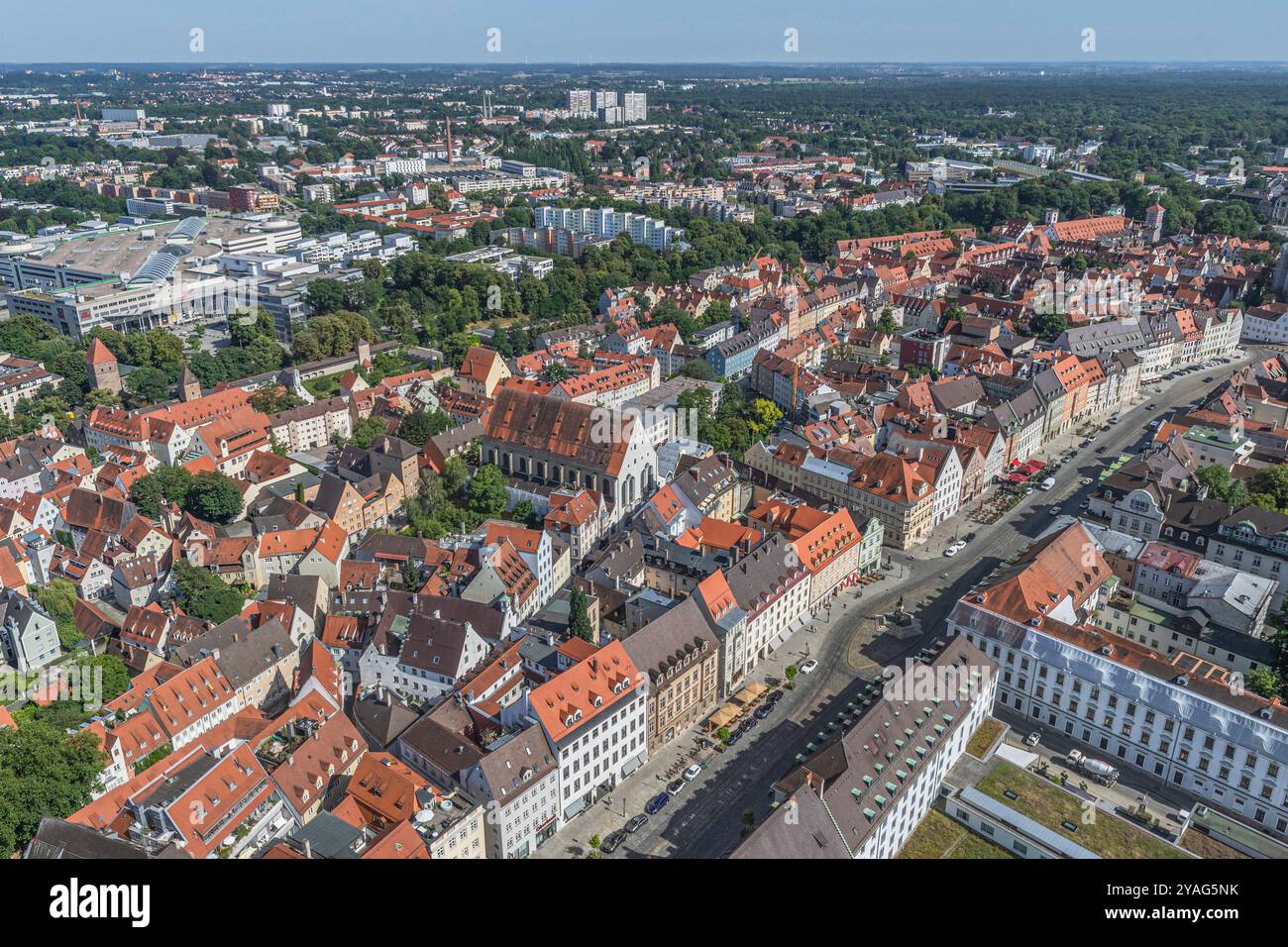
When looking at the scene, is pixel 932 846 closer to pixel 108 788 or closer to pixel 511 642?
pixel 511 642

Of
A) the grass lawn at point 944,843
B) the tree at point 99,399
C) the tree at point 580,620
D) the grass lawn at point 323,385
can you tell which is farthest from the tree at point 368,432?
the grass lawn at point 944,843

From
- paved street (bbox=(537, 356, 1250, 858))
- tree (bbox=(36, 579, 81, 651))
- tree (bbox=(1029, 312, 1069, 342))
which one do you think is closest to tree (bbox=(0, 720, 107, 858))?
tree (bbox=(36, 579, 81, 651))

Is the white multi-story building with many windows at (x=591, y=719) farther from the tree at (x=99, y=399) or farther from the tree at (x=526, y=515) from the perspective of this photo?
the tree at (x=99, y=399)

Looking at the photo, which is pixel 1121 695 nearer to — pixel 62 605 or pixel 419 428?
pixel 419 428

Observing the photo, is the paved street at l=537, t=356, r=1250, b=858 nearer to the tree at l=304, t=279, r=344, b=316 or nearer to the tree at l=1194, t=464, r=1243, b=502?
the tree at l=1194, t=464, r=1243, b=502

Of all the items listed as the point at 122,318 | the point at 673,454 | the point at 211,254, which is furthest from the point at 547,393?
the point at 211,254

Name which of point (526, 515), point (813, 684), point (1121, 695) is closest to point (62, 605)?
point (526, 515)
